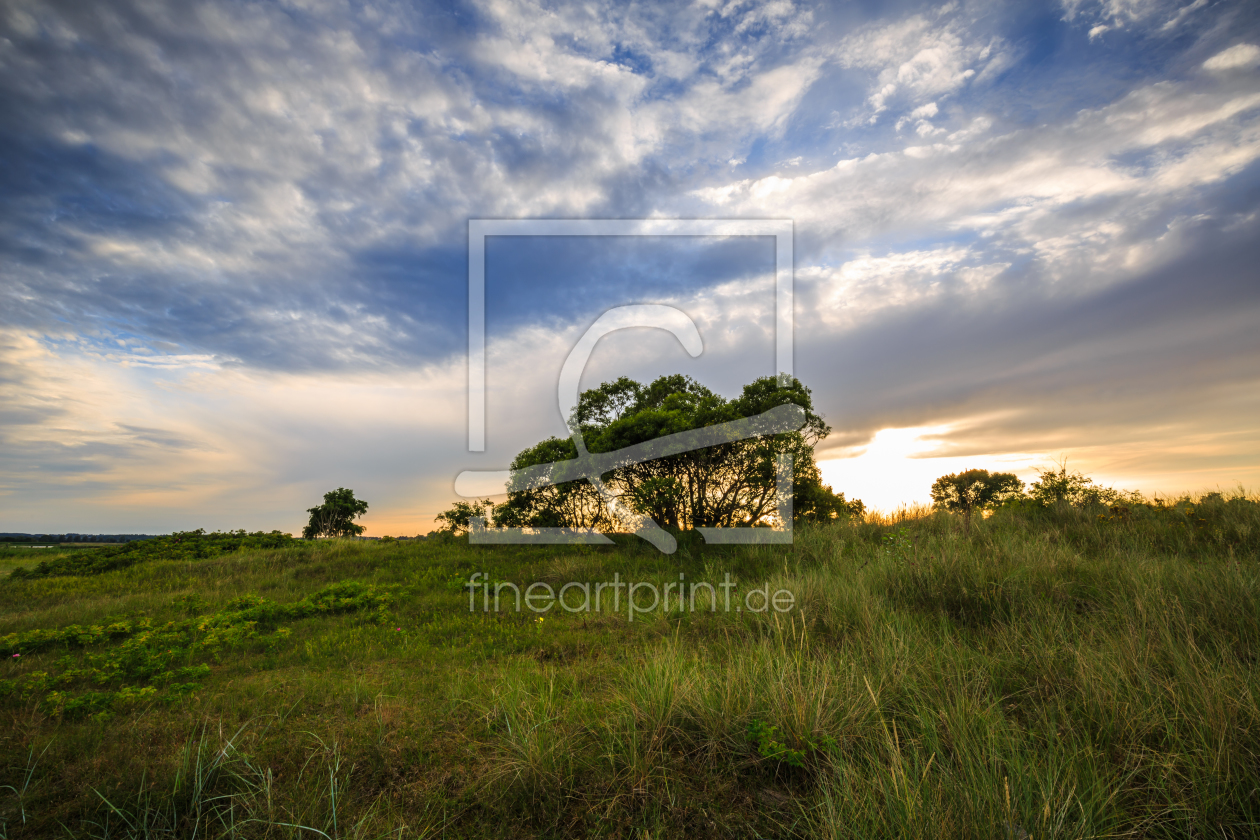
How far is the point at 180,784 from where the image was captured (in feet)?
10.9

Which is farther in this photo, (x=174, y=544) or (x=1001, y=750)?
(x=174, y=544)

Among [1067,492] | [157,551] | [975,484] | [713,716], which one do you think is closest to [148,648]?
[713,716]

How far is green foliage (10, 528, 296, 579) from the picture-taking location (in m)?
14.3

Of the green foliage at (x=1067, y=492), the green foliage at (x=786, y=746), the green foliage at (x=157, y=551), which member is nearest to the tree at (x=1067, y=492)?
the green foliage at (x=1067, y=492)

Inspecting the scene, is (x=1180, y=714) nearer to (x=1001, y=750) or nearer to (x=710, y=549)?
(x=1001, y=750)

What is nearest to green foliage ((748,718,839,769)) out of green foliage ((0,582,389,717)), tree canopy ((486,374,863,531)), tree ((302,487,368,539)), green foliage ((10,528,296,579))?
green foliage ((0,582,389,717))

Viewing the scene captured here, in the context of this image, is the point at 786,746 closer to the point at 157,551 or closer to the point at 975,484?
the point at 157,551

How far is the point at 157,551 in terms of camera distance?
1595cm

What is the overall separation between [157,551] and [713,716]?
19.5 m

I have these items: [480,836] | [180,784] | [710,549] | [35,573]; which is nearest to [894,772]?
[480,836]

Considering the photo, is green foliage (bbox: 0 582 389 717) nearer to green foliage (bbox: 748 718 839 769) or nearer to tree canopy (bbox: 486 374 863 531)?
green foliage (bbox: 748 718 839 769)

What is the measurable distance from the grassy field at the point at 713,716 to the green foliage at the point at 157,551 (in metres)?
9.44

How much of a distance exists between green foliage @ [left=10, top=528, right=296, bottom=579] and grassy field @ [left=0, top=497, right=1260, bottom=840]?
9.44m

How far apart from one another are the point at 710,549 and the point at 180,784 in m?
11.0
